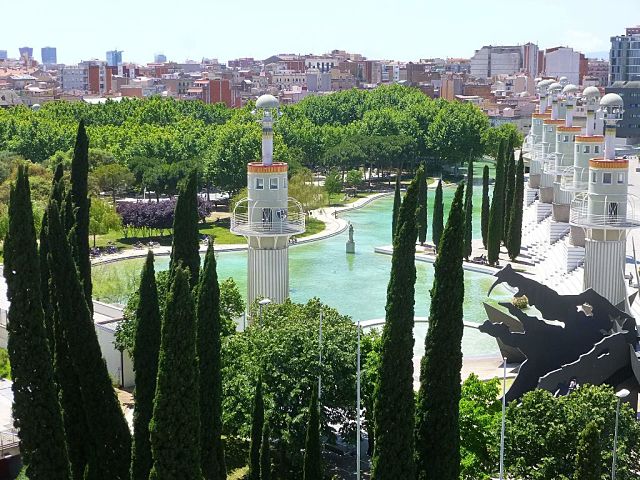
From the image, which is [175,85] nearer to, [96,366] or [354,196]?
[354,196]

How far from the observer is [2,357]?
27312 mm

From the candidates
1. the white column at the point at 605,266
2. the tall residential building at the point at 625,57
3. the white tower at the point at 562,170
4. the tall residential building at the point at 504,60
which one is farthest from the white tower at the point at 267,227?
the tall residential building at the point at 504,60

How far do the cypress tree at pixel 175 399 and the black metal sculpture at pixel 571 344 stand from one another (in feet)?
35.0

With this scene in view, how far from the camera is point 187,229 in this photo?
70.6 feet

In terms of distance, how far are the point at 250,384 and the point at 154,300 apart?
4.38m

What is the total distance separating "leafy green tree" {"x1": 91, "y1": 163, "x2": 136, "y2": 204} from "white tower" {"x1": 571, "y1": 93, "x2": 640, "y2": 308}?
A: 95.5 feet

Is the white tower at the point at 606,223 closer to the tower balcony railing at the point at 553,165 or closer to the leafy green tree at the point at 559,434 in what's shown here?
the tower balcony railing at the point at 553,165

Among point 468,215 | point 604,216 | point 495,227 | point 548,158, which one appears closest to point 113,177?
point 468,215

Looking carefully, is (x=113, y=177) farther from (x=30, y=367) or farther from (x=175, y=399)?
(x=175, y=399)

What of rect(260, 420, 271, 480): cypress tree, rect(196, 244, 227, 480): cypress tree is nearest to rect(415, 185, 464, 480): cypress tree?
rect(260, 420, 271, 480): cypress tree

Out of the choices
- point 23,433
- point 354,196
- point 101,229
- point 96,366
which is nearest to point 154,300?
point 96,366

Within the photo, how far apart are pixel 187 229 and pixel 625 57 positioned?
4729 inches

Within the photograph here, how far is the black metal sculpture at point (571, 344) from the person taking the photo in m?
22.5

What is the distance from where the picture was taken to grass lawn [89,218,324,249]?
162 feet
